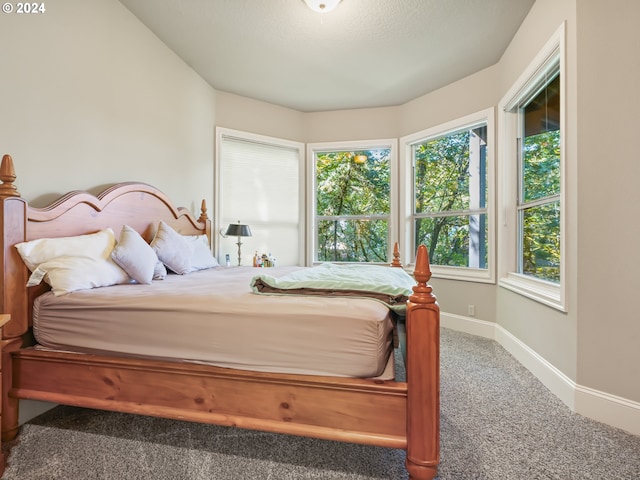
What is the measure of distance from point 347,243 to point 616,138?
119 inches

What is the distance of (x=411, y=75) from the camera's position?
3.46m

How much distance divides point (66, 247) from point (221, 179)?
7.25 feet

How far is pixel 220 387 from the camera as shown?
1.38 metres

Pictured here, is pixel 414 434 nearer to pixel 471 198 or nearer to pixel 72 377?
pixel 72 377

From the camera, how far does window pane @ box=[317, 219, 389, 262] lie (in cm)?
433

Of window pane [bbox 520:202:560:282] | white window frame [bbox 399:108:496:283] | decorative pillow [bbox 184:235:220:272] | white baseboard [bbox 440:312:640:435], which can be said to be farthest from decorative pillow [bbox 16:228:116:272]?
white window frame [bbox 399:108:496:283]

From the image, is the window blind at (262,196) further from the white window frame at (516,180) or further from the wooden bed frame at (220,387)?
the white window frame at (516,180)

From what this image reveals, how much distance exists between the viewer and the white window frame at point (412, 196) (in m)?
3.29

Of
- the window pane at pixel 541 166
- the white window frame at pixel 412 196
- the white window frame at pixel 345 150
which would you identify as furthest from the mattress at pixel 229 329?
the white window frame at pixel 345 150

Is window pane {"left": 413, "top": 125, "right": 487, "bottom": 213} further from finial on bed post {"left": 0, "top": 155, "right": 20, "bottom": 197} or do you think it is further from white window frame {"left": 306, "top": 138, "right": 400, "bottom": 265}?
finial on bed post {"left": 0, "top": 155, "right": 20, "bottom": 197}

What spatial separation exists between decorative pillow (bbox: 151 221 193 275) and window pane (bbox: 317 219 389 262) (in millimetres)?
Answer: 2203

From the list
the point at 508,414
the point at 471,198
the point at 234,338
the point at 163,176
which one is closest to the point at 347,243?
the point at 471,198

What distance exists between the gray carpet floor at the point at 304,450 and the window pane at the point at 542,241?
0.98 m

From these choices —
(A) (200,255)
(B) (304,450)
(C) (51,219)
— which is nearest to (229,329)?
(B) (304,450)
